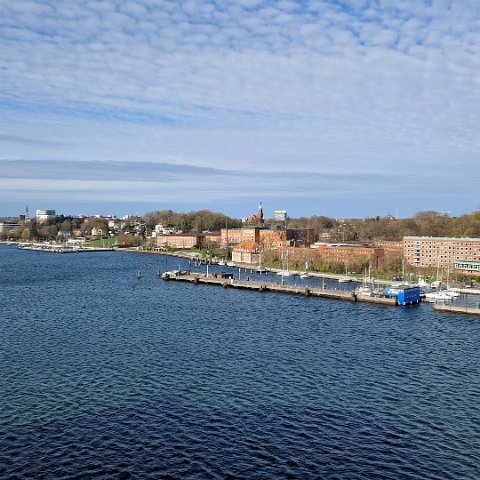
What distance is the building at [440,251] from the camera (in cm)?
5988

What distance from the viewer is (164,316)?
3350cm

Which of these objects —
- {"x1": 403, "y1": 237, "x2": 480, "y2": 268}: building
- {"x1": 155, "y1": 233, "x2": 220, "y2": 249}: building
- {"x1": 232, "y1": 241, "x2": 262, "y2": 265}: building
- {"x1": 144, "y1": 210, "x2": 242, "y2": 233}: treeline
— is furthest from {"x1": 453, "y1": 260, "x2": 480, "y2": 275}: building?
{"x1": 144, "y1": 210, "x2": 242, "y2": 233}: treeline

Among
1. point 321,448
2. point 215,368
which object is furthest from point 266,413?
point 215,368

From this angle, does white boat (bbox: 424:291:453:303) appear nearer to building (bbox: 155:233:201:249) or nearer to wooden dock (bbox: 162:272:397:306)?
wooden dock (bbox: 162:272:397:306)

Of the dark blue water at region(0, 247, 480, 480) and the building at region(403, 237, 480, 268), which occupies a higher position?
the building at region(403, 237, 480, 268)

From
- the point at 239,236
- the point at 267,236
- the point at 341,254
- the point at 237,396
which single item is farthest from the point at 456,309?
the point at 239,236

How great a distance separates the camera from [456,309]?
1428 inches

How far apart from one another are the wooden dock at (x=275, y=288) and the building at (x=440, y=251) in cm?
1965

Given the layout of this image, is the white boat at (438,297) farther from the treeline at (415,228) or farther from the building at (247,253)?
the treeline at (415,228)

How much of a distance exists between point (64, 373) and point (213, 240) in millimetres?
80805

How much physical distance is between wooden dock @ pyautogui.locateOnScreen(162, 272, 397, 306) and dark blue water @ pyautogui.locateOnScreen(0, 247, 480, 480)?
757 cm

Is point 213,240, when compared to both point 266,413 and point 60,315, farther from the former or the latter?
point 266,413

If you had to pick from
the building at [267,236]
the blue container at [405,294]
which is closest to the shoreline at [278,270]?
the blue container at [405,294]

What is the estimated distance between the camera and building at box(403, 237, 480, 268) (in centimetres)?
5988
